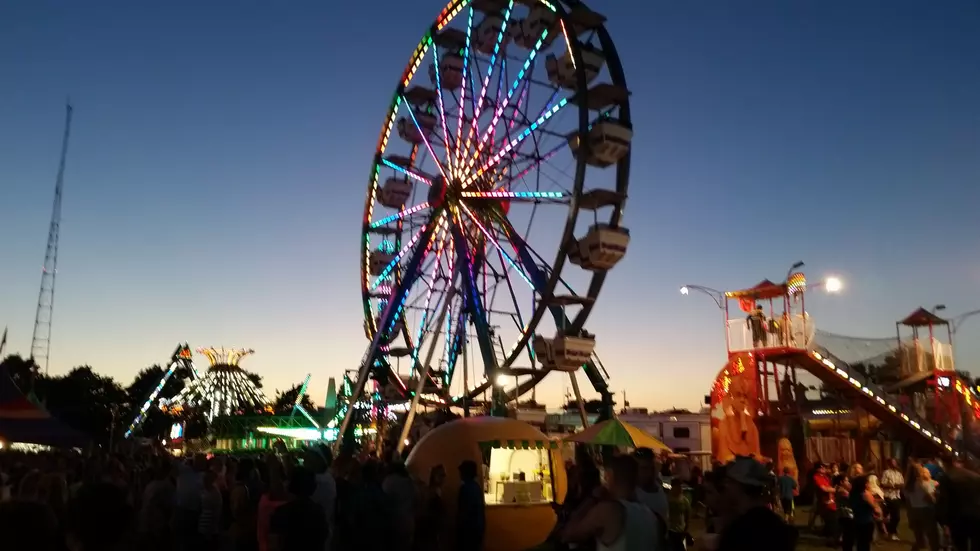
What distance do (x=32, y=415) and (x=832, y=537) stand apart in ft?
60.4

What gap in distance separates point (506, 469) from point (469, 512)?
13.4 feet

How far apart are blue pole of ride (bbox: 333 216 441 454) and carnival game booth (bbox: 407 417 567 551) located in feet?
34.3

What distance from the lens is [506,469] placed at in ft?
40.9

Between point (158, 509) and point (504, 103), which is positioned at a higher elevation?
point (504, 103)

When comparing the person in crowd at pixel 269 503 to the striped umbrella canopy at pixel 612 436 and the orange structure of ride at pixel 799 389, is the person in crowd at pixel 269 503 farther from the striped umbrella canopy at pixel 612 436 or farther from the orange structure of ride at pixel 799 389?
the orange structure of ride at pixel 799 389

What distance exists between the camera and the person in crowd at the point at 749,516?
340 cm

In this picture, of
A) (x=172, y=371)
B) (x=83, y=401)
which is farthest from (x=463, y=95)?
(x=83, y=401)

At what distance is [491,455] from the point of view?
1230cm

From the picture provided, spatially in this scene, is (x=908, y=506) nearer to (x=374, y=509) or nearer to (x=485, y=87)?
(x=374, y=509)

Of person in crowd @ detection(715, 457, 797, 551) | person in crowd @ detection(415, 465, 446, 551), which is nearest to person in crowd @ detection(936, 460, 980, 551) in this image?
person in crowd @ detection(415, 465, 446, 551)

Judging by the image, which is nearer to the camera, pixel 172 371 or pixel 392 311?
pixel 392 311

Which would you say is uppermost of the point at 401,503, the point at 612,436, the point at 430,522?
the point at 612,436

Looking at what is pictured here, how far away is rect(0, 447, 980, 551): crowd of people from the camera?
3.24 metres

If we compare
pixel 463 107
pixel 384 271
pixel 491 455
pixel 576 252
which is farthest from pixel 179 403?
pixel 491 455
